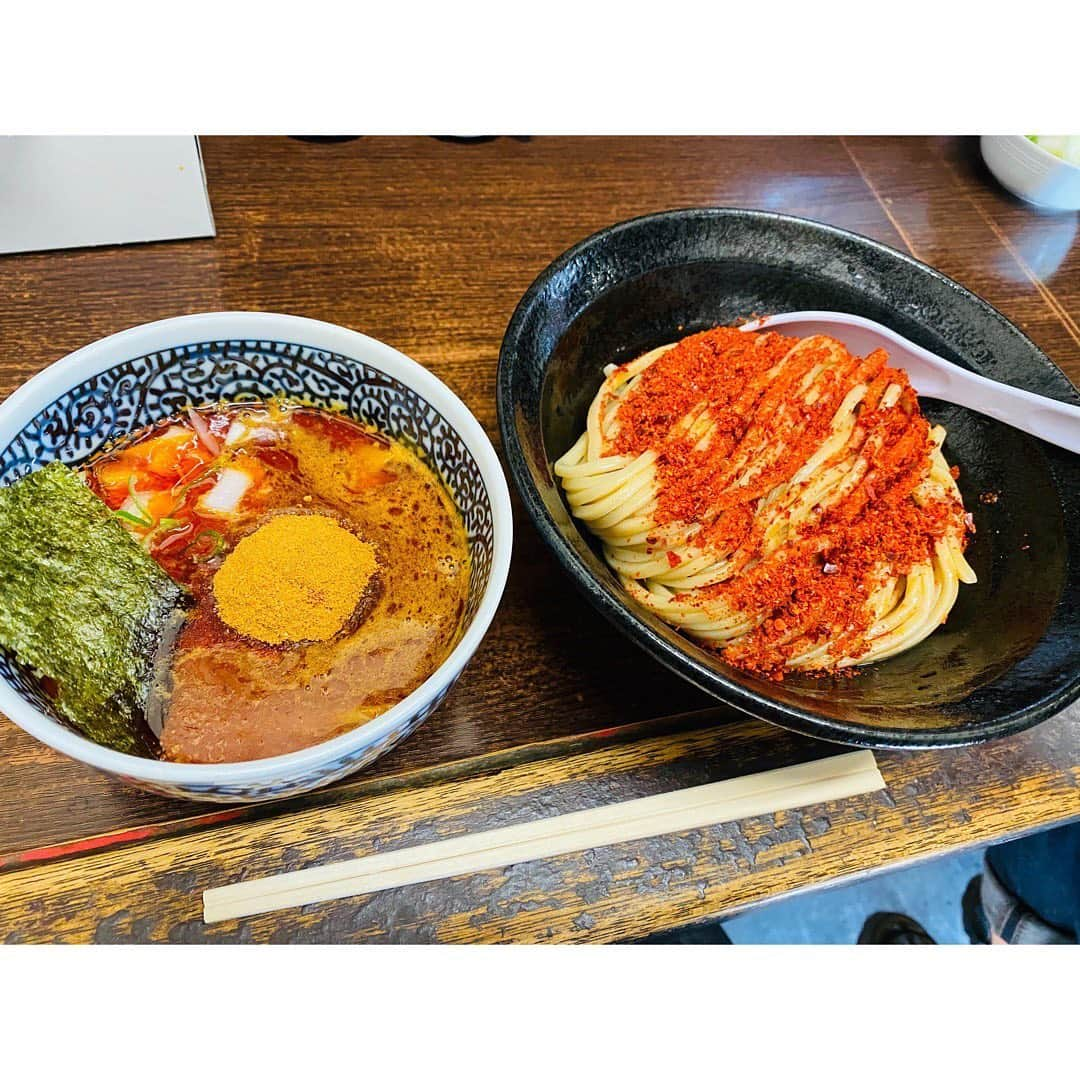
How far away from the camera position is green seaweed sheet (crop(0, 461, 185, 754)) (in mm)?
755

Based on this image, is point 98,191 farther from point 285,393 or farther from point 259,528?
point 259,528

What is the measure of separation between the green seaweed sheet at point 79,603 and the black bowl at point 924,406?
1.27 ft

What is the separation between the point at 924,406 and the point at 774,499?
0.33 meters

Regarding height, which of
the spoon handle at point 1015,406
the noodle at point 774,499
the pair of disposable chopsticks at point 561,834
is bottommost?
the pair of disposable chopsticks at point 561,834

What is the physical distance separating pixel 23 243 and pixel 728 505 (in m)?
1.05

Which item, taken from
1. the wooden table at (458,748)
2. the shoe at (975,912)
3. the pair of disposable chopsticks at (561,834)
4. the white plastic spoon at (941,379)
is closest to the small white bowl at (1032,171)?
the wooden table at (458,748)

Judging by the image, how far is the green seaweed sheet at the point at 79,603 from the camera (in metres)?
0.75

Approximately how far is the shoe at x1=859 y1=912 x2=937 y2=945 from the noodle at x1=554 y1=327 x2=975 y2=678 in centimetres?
96

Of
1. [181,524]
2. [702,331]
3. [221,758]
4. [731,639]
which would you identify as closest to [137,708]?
[221,758]

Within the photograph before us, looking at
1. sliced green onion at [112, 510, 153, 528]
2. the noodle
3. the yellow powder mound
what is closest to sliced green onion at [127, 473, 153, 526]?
sliced green onion at [112, 510, 153, 528]

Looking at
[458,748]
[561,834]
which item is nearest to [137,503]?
[458,748]

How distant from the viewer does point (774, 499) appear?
43.3 inches

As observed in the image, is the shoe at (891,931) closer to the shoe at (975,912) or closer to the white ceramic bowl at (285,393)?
the shoe at (975,912)

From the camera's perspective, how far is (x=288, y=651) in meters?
0.85
